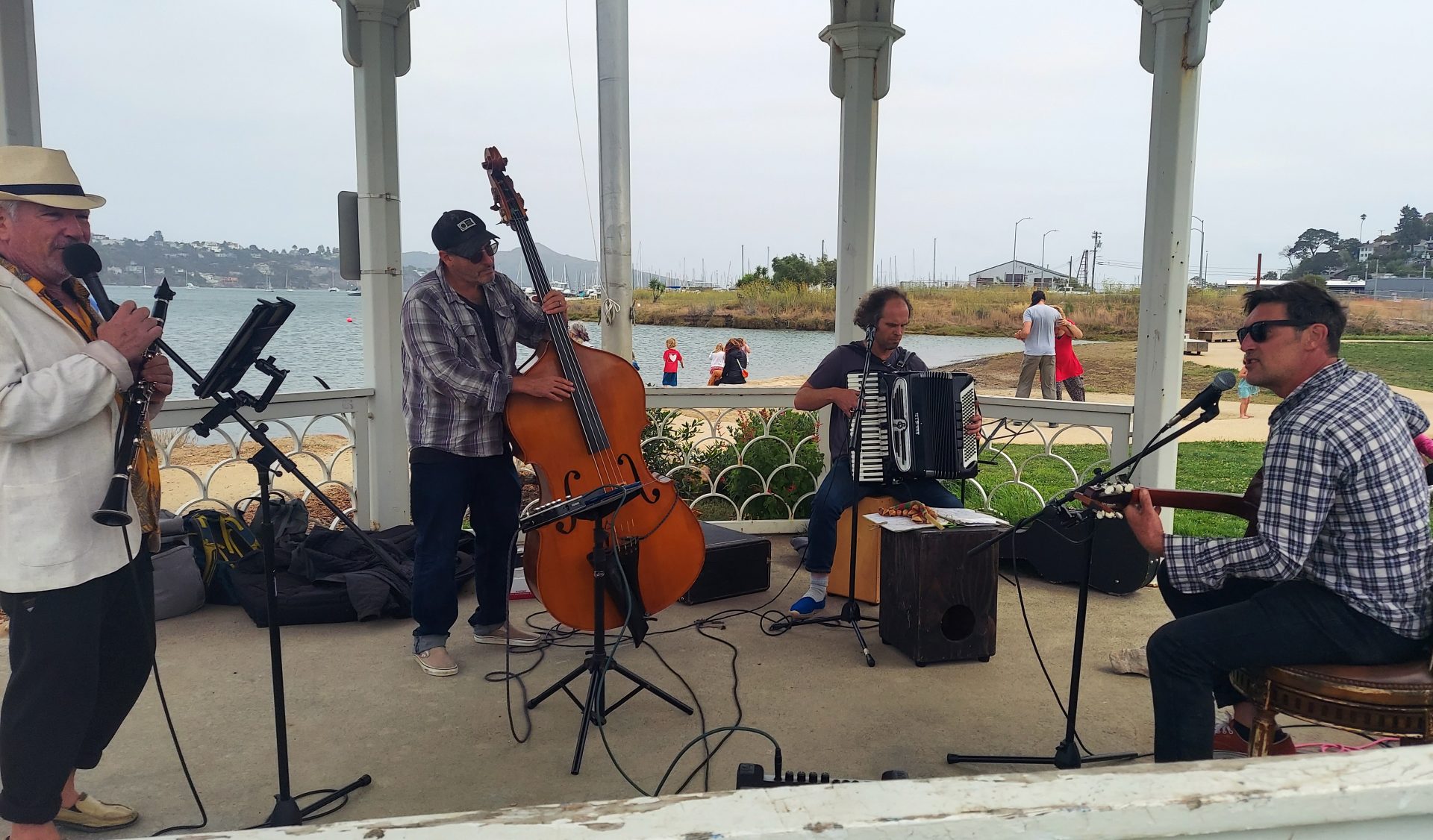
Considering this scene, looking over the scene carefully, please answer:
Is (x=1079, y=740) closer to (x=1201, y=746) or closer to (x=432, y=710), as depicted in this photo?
(x=1201, y=746)

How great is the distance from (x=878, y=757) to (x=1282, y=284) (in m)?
1.88

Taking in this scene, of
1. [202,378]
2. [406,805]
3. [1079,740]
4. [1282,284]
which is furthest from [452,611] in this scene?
[1282,284]

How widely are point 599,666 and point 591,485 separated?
0.63 metres

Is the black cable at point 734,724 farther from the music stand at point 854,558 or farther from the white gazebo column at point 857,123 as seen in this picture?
the white gazebo column at point 857,123

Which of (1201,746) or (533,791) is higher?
(1201,746)

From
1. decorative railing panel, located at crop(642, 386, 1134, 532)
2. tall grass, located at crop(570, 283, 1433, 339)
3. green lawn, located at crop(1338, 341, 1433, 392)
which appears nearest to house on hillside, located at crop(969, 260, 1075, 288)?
tall grass, located at crop(570, 283, 1433, 339)

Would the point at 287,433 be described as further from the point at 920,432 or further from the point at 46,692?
the point at 920,432

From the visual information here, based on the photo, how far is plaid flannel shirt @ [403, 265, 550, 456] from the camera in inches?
136

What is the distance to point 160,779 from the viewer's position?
9.31ft

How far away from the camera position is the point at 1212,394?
8.04ft

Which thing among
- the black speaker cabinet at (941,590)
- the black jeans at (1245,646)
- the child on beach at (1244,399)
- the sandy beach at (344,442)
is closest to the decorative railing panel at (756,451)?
the sandy beach at (344,442)

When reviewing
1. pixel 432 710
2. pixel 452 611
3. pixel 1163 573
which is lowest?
pixel 432 710

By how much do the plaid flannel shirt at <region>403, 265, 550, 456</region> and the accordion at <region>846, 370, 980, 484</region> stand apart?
1.64 metres

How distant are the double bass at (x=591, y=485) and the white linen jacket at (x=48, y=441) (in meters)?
1.33
